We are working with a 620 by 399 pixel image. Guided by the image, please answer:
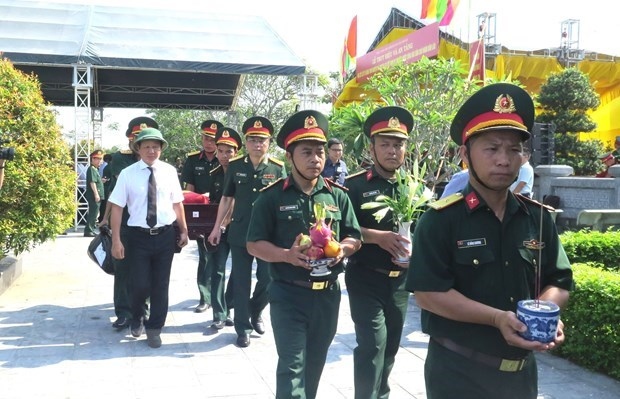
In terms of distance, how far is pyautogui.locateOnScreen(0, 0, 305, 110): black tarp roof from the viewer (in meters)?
14.1

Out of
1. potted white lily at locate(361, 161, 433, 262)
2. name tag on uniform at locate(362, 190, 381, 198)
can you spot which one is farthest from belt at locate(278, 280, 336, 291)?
name tag on uniform at locate(362, 190, 381, 198)

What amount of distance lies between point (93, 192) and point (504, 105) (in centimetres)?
1258

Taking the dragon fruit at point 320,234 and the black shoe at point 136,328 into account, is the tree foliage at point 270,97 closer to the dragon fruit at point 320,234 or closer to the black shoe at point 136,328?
the black shoe at point 136,328

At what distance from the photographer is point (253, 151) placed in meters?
5.93

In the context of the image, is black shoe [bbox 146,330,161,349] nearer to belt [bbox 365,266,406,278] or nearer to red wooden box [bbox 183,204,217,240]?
red wooden box [bbox 183,204,217,240]

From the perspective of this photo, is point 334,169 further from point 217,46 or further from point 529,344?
point 529,344

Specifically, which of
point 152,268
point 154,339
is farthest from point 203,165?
point 154,339

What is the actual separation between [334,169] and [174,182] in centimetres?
488

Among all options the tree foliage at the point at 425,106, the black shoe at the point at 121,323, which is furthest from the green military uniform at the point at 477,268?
the tree foliage at the point at 425,106

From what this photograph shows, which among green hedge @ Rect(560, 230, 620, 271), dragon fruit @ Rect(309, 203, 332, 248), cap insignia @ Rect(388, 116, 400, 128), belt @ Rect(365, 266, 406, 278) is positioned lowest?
green hedge @ Rect(560, 230, 620, 271)

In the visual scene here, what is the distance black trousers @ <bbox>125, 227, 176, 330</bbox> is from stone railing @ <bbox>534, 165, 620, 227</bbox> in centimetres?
733

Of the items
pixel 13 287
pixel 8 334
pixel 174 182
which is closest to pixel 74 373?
pixel 8 334

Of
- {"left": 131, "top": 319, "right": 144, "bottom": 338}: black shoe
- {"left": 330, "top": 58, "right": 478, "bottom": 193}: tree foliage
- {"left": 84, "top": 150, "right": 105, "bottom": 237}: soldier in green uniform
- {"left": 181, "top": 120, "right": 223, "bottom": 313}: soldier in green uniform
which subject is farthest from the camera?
{"left": 84, "top": 150, "right": 105, "bottom": 237}: soldier in green uniform

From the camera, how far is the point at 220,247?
6594mm
